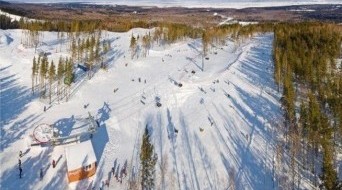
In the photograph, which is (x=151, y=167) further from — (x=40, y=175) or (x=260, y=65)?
(x=260, y=65)

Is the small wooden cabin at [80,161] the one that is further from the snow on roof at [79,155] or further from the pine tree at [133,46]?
the pine tree at [133,46]

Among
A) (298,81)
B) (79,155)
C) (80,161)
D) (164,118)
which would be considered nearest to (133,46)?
(164,118)

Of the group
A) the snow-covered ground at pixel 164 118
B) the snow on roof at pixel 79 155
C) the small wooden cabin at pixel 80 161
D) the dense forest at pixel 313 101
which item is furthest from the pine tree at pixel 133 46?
the small wooden cabin at pixel 80 161

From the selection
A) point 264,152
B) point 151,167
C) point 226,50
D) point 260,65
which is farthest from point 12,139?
point 226,50

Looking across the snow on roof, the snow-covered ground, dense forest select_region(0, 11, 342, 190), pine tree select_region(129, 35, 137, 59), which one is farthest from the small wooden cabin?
pine tree select_region(129, 35, 137, 59)

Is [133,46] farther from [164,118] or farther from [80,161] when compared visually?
[80,161]

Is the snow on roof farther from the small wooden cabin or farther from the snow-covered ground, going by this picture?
the snow-covered ground

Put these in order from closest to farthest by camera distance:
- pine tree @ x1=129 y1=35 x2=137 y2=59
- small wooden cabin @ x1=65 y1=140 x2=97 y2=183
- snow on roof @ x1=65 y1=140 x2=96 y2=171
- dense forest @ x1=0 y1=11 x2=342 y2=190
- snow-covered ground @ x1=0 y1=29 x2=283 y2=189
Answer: small wooden cabin @ x1=65 y1=140 x2=97 y2=183
snow on roof @ x1=65 y1=140 x2=96 y2=171
snow-covered ground @ x1=0 y1=29 x2=283 y2=189
dense forest @ x1=0 y1=11 x2=342 y2=190
pine tree @ x1=129 y1=35 x2=137 y2=59
